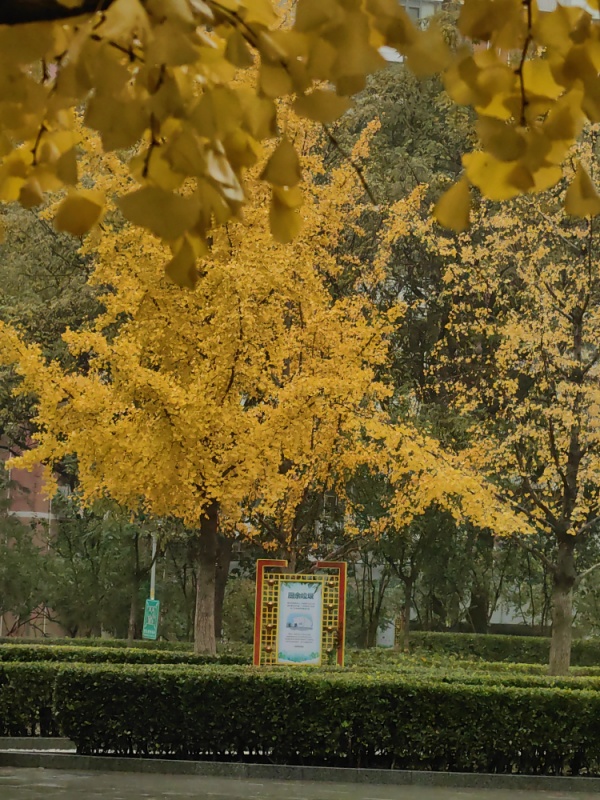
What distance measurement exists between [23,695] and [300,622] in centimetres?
397

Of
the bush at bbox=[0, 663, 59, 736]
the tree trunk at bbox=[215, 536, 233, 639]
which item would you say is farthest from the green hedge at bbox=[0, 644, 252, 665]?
the tree trunk at bbox=[215, 536, 233, 639]

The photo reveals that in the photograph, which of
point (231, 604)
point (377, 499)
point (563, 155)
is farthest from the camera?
point (231, 604)

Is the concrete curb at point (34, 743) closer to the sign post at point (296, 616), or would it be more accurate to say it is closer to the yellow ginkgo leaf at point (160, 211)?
the sign post at point (296, 616)

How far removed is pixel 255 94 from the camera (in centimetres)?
287

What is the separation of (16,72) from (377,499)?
24457 mm

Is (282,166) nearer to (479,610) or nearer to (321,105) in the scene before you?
(321,105)

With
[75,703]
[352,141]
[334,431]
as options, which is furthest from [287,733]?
[352,141]

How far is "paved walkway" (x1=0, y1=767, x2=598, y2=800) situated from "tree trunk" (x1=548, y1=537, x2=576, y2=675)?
17.9 feet

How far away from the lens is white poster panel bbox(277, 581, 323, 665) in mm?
16391

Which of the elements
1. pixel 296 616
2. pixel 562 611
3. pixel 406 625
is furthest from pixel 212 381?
pixel 406 625

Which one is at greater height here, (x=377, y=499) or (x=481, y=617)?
(x=377, y=499)

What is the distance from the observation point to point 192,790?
11.1m

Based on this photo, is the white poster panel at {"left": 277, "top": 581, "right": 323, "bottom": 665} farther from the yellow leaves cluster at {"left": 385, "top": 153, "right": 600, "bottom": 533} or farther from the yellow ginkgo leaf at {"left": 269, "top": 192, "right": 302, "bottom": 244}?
the yellow ginkgo leaf at {"left": 269, "top": 192, "right": 302, "bottom": 244}

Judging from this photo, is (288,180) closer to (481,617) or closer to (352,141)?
(352,141)
